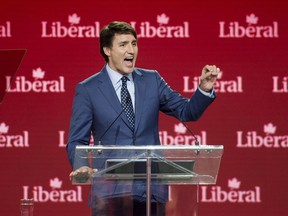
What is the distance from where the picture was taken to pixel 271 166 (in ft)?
18.5

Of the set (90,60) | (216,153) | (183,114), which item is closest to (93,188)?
(216,153)

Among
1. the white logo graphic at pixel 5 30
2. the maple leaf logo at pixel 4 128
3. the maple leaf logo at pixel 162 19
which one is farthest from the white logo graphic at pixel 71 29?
the maple leaf logo at pixel 4 128

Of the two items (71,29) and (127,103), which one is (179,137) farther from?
(127,103)

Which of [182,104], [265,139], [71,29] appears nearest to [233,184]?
[265,139]

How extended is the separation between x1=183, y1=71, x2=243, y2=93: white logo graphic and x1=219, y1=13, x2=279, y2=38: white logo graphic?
0.88ft

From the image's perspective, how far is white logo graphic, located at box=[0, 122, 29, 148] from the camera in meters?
5.57

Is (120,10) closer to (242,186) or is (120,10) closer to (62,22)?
(62,22)

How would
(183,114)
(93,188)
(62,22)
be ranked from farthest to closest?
1. (62,22)
2. (183,114)
3. (93,188)

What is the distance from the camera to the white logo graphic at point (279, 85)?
5.58 metres

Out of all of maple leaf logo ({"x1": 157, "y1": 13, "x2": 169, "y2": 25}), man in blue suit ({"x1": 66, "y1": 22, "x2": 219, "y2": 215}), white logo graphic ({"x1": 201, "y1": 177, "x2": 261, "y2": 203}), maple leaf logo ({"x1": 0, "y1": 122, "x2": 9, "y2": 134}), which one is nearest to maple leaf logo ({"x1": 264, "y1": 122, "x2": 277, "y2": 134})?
white logo graphic ({"x1": 201, "y1": 177, "x2": 261, "y2": 203})

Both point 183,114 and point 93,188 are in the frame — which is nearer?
point 93,188

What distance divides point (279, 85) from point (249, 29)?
0.42 metres

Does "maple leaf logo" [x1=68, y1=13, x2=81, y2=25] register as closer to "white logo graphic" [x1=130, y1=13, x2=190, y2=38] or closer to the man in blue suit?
"white logo graphic" [x1=130, y1=13, x2=190, y2=38]

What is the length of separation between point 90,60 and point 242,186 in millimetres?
1306
